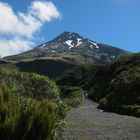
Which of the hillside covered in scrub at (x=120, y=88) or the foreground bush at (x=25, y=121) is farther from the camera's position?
the hillside covered in scrub at (x=120, y=88)

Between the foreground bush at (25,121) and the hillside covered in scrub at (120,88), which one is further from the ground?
the hillside covered in scrub at (120,88)

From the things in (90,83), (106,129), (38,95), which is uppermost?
(90,83)

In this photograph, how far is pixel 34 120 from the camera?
13.8m

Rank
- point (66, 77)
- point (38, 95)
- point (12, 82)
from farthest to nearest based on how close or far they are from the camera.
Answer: point (66, 77), point (38, 95), point (12, 82)

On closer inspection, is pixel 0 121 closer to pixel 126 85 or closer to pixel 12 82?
pixel 12 82

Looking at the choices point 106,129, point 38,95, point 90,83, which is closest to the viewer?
point 38,95

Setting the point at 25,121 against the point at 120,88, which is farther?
the point at 120,88

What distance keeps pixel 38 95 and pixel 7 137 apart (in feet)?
29.8

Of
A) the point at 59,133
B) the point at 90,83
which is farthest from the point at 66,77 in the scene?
the point at 59,133

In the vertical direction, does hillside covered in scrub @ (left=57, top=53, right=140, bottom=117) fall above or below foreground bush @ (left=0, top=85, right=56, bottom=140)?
above

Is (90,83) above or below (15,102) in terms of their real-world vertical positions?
above

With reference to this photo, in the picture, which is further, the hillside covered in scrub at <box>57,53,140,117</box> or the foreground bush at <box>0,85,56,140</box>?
the hillside covered in scrub at <box>57,53,140,117</box>

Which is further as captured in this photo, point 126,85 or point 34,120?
point 126,85

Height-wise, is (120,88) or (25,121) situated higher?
(120,88)
